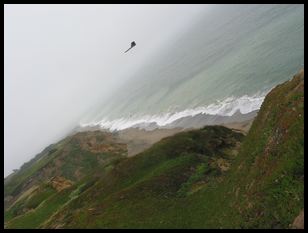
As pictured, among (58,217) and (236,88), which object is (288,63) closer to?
(236,88)

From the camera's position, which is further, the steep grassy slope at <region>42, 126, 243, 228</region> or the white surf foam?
the white surf foam

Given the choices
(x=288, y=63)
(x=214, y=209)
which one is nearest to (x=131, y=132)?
(x=288, y=63)

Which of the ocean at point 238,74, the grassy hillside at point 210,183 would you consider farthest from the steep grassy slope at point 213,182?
the ocean at point 238,74

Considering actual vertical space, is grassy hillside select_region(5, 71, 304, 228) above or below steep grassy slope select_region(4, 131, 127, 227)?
below

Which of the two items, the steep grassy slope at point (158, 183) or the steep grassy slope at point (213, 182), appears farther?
the steep grassy slope at point (158, 183)

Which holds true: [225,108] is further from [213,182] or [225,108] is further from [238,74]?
[213,182]

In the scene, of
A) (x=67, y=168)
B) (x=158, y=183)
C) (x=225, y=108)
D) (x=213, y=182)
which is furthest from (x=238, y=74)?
(x=213, y=182)

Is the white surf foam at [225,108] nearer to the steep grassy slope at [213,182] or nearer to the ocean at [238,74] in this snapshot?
the ocean at [238,74]

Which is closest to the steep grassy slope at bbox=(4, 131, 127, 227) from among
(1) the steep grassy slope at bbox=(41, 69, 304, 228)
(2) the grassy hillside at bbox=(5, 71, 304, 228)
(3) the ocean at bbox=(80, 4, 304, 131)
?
(2) the grassy hillside at bbox=(5, 71, 304, 228)

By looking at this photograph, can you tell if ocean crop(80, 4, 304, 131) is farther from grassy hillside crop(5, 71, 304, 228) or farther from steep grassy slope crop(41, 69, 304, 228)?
grassy hillside crop(5, 71, 304, 228)

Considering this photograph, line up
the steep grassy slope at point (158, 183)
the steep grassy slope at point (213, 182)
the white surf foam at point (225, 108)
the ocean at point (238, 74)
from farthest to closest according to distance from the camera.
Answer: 1. the ocean at point (238, 74)
2. the white surf foam at point (225, 108)
3. the steep grassy slope at point (158, 183)
4. the steep grassy slope at point (213, 182)
